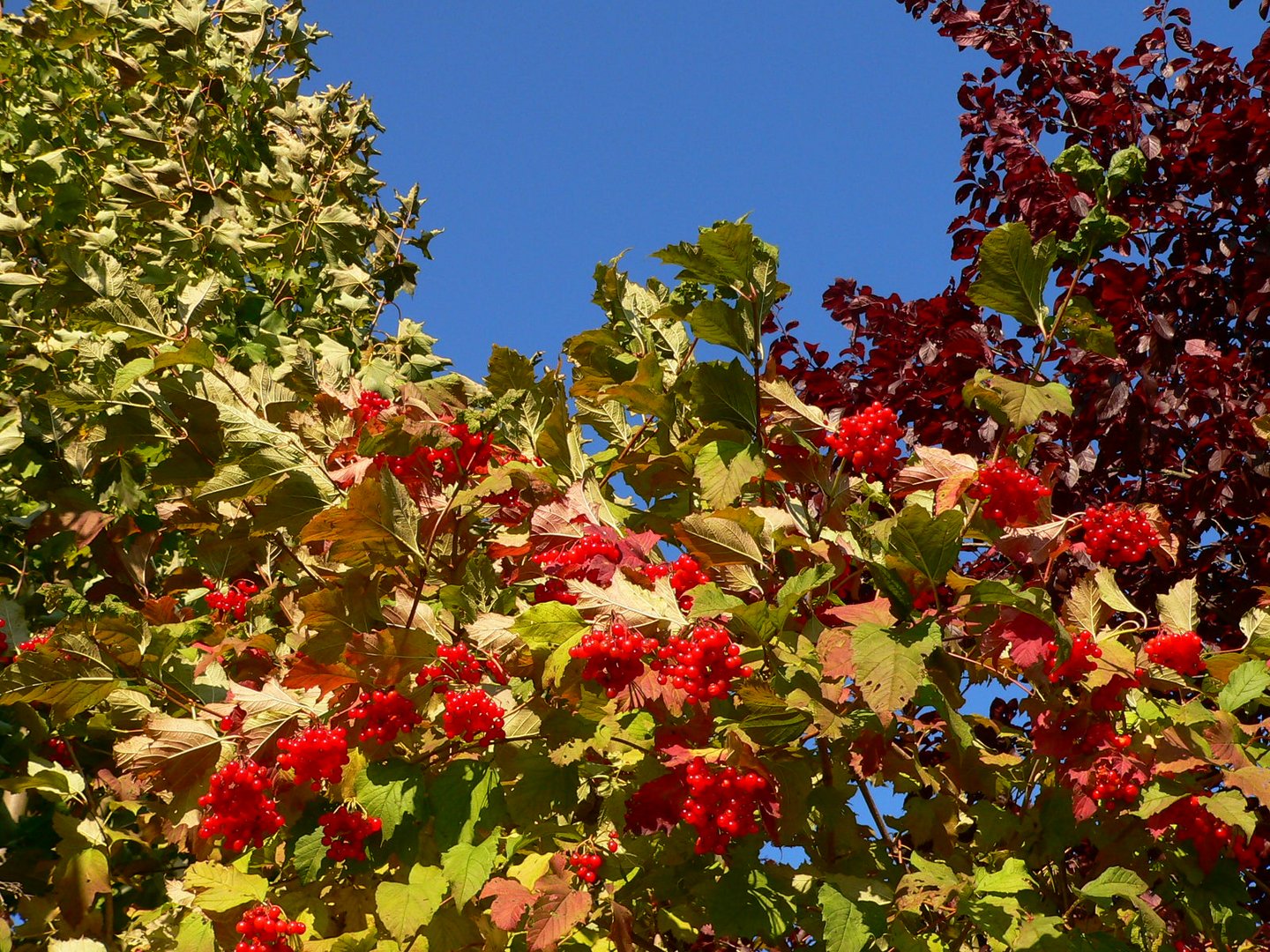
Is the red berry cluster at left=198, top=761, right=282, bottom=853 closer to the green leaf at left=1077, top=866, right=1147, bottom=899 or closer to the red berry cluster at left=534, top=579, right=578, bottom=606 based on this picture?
the red berry cluster at left=534, top=579, right=578, bottom=606

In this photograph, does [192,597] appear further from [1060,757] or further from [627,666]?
[1060,757]

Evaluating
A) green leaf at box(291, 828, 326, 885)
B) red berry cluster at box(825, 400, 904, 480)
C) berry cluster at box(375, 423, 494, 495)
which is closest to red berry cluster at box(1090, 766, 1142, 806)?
red berry cluster at box(825, 400, 904, 480)

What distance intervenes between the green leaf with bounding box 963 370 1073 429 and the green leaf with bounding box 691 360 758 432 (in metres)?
0.52

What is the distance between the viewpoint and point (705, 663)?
2510mm

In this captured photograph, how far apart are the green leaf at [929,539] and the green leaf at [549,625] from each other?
720 mm

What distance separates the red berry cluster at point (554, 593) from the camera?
9.60 feet

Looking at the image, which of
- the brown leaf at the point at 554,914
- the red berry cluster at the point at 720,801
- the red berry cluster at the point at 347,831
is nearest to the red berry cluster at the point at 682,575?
the red berry cluster at the point at 720,801

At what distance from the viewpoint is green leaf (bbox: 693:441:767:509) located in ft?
9.16

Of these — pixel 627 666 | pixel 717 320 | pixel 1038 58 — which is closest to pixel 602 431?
pixel 717 320

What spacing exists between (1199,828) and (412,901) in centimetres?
197

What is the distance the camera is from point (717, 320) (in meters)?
2.76

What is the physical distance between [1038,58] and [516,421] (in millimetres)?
4032

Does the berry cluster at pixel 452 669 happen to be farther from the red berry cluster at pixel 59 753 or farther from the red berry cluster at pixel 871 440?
the red berry cluster at pixel 59 753

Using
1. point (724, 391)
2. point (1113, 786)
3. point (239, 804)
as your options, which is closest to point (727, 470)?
point (724, 391)
